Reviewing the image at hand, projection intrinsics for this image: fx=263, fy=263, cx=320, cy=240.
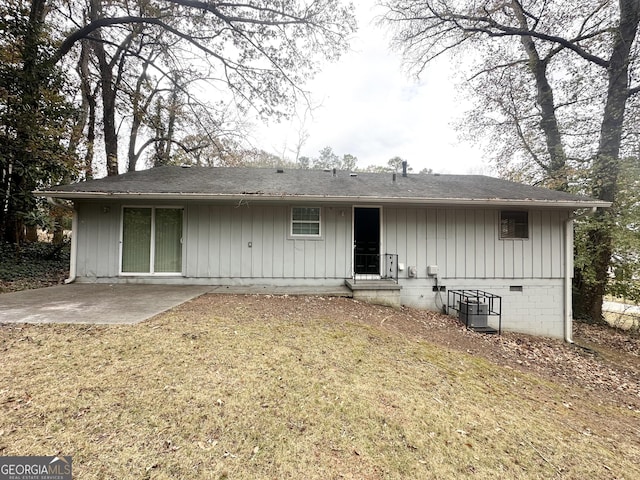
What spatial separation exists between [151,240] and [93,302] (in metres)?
2.08

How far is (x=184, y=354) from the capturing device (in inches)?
111

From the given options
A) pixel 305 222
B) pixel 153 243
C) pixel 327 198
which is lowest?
Result: pixel 153 243

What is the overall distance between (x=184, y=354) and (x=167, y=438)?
3.82 feet

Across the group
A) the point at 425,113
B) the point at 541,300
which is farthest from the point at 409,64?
the point at 541,300

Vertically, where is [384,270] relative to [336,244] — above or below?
below

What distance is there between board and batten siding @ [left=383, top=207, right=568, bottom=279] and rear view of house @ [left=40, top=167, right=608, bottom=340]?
25 millimetres

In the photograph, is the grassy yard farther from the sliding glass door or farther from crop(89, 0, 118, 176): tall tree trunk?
crop(89, 0, 118, 176): tall tree trunk

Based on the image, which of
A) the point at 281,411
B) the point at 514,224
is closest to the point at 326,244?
the point at 281,411

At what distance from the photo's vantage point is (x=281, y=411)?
6.88 ft

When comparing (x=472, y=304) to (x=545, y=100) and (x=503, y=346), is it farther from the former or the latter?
(x=545, y=100)

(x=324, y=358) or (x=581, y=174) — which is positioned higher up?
(x=581, y=174)

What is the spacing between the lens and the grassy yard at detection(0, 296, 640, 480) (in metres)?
1.66

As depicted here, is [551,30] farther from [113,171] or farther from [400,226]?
[113,171]

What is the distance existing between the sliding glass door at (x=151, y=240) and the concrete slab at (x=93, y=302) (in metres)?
0.52
